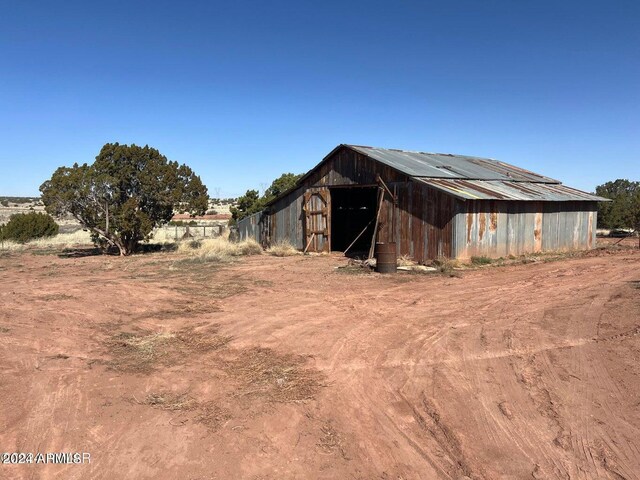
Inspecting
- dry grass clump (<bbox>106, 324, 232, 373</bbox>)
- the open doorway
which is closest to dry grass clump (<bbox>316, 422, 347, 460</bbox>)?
dry grass clump (<bbox>106, 324, 232, 373</bbox>)

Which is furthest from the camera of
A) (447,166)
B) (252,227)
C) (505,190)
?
(252,227)

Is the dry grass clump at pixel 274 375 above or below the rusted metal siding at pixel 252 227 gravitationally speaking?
below

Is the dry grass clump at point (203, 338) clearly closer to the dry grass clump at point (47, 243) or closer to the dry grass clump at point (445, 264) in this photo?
the dry grass clump at point (445, 264)

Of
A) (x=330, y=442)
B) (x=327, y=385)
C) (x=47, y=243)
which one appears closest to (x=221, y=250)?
(x=47, y=243)

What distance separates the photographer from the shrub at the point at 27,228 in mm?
30969

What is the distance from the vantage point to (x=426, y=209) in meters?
18.7

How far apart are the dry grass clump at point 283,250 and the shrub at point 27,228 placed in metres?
17.3

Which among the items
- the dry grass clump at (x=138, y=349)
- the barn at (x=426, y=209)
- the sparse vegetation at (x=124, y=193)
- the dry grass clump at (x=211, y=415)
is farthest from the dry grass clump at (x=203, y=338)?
the sparse vegetation at (x=124, y=193)

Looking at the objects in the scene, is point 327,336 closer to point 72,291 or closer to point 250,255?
point 72,291

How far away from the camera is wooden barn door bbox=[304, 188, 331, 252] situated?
2318 centimetres

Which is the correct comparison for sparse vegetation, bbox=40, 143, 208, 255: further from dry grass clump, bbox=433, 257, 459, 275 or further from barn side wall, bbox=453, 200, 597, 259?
barn side wall, bbox=453, 200, 597, 259

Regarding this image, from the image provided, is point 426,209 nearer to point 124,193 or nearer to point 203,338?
point 203,338

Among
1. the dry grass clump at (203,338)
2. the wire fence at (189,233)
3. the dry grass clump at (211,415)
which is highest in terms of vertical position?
the wire fence at (189,233)

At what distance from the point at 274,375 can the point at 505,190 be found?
1731cm
